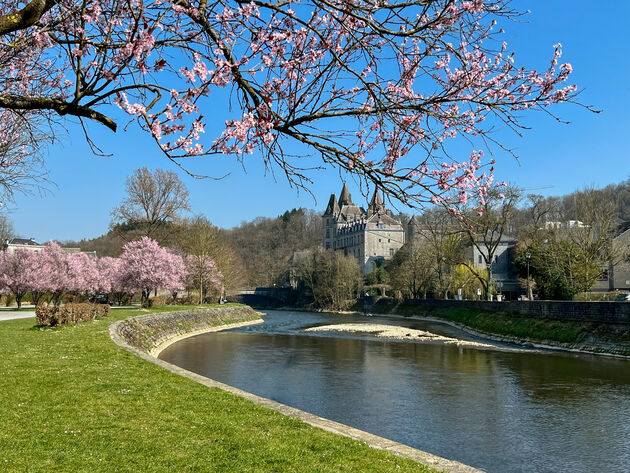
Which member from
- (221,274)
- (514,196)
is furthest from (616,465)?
(221,274)

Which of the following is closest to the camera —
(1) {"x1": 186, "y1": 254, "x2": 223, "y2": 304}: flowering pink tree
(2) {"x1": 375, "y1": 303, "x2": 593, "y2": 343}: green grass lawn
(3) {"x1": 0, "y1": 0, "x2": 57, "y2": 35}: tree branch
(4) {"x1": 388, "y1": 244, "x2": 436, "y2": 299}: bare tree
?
(3) {"x1": 0, "y1": 0, "x2": 57, "y2": 35}: tree branch

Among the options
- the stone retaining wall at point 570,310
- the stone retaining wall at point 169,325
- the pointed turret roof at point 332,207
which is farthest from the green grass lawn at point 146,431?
the pointed turret roof at point 332,207

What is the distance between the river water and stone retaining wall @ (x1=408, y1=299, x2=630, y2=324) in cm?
410

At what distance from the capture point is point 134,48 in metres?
5.74

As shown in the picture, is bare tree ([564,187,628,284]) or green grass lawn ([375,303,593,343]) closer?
green grass lawn ([375,303,593,343])

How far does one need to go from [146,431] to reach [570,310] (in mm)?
31471

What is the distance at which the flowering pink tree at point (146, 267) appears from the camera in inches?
1978

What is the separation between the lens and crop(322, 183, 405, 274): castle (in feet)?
357

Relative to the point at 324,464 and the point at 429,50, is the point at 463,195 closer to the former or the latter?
the point at 429,50

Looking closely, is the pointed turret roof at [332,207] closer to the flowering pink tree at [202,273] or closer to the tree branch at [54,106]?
the flowering pink tree at [202,273]

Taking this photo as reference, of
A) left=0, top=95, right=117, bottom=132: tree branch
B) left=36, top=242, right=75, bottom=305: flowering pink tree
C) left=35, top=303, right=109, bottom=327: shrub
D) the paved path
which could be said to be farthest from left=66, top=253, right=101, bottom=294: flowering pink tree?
left=0, top=95, right=117, bottom=132: tree branch

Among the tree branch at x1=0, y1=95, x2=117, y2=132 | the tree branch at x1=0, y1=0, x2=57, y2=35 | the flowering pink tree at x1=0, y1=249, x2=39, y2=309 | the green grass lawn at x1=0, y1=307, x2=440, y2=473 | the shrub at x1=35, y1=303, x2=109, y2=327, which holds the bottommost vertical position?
the green grass lawn at x1=0, y1=307, x2=440, y2=473

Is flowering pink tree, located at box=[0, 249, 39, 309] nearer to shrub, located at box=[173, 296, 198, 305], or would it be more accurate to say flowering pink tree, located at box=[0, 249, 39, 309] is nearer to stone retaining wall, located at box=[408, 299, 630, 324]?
shrub, located at box=[173, 296, 198, 305]

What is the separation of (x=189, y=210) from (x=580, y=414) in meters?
44.8
